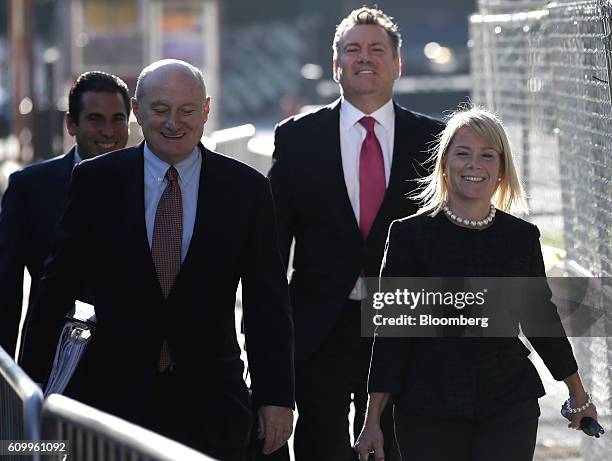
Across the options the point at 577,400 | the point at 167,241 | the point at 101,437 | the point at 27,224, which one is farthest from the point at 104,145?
the point at 101,437

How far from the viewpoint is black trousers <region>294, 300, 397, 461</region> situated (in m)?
6.14

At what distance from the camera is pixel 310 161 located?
20.7 ft

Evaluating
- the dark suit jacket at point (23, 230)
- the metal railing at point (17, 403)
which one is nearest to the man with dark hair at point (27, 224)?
the dark suit jacket at point (23, 230)

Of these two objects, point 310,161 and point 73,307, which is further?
point 310,161

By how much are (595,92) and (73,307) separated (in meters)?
2.27

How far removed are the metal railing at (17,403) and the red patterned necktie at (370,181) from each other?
200 cm

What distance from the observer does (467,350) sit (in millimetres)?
4883

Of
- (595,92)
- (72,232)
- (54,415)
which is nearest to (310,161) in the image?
(595,92)

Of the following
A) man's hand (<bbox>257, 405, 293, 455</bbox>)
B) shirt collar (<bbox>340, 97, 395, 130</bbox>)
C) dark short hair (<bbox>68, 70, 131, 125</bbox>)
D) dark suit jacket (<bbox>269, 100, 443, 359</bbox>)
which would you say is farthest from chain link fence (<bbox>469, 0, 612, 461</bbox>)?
dark short hair (<bbox>68, 70, 131, 125</bbox>)

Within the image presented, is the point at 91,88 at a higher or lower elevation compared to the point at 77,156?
higher

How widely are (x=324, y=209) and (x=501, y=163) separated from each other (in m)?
1.25

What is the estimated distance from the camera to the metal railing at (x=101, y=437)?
3113 millimetres

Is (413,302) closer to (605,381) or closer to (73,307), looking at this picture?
(73,307)

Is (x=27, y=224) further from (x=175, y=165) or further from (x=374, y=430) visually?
(x=374, y=430)
